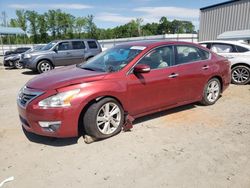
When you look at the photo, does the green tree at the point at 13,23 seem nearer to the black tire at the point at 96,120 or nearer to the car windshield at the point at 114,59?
the car windshield at the point at 114,59

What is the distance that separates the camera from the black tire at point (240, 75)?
8656mm

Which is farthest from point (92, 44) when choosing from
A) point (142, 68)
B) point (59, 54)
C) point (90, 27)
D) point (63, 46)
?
point (90, 27)

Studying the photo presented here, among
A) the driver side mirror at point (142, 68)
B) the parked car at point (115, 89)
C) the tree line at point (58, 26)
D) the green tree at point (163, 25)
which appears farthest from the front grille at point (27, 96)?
the green tree at point (163, 25)

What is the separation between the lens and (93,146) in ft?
13.4

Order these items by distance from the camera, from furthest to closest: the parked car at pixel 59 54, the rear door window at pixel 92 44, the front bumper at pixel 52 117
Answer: the rear door window at pixel 92 44 → the parked car at pixel 59 54 → the front bumper at pixel 52 117

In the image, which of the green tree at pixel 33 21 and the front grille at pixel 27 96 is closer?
the front grille at pixel 27 96

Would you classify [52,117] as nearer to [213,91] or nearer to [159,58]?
[159,58]

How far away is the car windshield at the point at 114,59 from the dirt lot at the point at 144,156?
3.91 ft

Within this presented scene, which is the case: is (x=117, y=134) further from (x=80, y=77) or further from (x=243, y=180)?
(x=243, y=180)

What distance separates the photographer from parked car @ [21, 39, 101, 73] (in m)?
12.9

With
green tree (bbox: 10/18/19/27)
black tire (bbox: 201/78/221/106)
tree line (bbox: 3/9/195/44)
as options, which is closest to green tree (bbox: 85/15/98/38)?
tree line (bbox: 3/9/195/44)

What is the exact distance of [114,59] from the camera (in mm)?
4980

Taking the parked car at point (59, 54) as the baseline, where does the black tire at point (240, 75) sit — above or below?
below

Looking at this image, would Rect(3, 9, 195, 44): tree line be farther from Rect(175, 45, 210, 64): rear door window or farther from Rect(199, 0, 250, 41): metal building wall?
Rect(175, 45, 210, 64): rear door window
